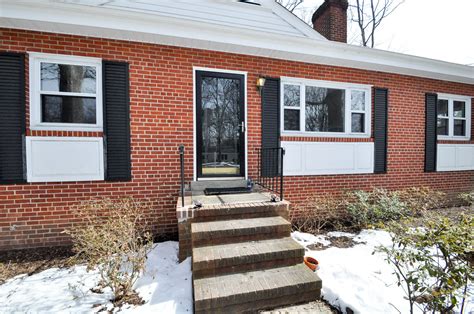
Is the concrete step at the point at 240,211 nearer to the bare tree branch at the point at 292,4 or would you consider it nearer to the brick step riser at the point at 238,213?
the brick step riser at the point at 238,213

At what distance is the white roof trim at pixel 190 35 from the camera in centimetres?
317

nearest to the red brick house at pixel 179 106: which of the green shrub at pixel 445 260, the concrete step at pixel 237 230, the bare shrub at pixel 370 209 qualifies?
the bare shrub at pixel 370 209

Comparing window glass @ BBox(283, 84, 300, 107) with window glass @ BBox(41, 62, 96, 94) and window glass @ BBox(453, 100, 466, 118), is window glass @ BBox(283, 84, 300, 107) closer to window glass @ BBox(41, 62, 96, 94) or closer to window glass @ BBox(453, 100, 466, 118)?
window glass @ BBox(41, 62, 96, 94)

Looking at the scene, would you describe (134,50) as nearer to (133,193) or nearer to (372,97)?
(133,193)

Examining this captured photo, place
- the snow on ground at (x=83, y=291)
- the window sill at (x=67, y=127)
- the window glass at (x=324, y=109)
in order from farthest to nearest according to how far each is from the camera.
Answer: the window glass at (x=324, y=109)
the window sill at (x=67, y=127)
the snow on ground at (x=83, y=291)

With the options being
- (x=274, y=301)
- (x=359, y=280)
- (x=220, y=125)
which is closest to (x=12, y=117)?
(x=220, y=125)

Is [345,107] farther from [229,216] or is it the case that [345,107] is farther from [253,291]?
[253,291]

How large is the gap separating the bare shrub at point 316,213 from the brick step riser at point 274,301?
81.4 inches

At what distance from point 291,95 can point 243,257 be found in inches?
135

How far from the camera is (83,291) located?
2438 millimetres

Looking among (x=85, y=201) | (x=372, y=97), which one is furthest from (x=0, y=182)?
(x=372, y=97)

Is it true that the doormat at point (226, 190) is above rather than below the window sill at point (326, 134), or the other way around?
below

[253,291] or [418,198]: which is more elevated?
[418,198]

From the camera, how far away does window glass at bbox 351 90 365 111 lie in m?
5.01
